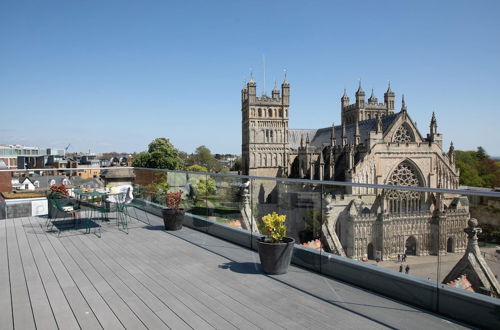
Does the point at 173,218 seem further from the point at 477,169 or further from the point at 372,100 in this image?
the point at 477,169

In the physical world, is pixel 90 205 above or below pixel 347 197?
below

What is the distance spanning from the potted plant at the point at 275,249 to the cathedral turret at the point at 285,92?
41338 millimetres

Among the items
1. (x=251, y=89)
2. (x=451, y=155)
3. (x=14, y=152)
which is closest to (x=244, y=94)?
(x=251, y=89)

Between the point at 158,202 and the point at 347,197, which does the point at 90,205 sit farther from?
the point at 347,197

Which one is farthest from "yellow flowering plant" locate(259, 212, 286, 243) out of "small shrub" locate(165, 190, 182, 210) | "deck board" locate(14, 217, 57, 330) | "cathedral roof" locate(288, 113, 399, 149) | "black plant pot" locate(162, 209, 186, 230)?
"cathedral roof" locate(288, 113, 399, 149)

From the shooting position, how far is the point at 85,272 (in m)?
4.32

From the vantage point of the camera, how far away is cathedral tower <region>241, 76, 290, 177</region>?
4306 centimetres

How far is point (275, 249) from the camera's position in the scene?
13.7 feet

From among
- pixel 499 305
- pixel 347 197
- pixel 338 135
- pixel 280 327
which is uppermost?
pixel 338 135

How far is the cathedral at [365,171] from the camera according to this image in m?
3.52

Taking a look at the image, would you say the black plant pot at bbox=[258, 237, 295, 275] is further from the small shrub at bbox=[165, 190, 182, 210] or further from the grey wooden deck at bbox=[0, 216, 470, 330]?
the small shrub at bbox=[165, 190, 182, 210]

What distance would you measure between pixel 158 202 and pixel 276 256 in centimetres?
490

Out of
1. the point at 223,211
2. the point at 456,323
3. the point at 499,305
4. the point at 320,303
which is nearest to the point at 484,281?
the point at 499,305

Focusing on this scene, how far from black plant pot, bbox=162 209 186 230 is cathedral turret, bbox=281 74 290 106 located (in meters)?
39.2
